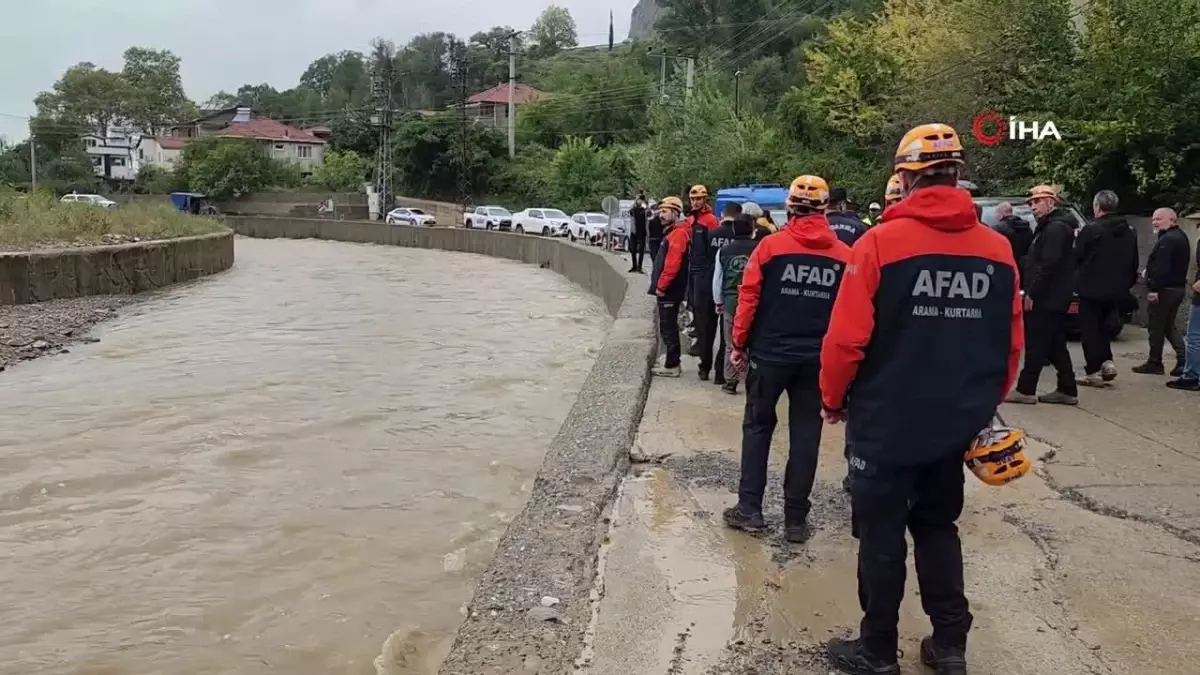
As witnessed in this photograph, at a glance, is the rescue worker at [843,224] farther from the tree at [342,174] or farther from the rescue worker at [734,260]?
the tree at [342,174]

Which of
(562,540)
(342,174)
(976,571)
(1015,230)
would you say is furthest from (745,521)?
(342,174)

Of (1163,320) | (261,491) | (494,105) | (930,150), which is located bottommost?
(261,491)

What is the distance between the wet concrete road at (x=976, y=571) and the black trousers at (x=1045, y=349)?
108 centimetres

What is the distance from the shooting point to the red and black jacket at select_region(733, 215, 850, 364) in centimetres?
498

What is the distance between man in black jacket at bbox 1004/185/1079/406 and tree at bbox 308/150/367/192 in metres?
71.9

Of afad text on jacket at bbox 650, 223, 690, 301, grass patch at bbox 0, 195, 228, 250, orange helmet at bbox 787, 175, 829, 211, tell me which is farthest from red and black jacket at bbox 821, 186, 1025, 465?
grass patch at bbox 0, 195, 228, 250

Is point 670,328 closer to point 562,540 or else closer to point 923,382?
point 562,540

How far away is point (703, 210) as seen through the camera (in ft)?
31.7

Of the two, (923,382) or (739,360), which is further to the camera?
(739,360)

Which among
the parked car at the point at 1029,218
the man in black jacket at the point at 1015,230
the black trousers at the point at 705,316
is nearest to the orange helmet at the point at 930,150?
the black trousers at the point at 705,316

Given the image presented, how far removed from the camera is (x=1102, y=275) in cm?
873

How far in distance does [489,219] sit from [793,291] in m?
45.4

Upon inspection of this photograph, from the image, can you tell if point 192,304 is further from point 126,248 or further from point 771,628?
point 771,628

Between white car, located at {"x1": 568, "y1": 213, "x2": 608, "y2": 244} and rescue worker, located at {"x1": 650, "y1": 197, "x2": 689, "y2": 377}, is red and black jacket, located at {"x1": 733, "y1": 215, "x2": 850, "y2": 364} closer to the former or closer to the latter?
rescue worker, located at {"x1": 650, "y1": 197, "x2": 689, "y2": 377}
